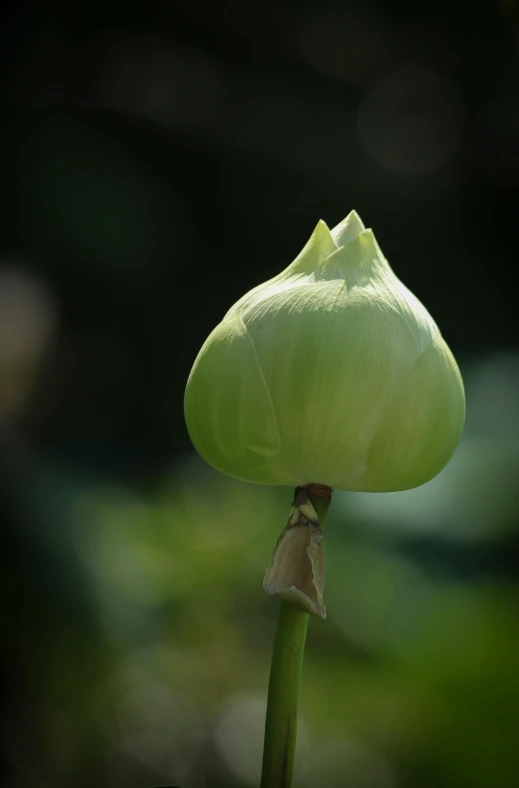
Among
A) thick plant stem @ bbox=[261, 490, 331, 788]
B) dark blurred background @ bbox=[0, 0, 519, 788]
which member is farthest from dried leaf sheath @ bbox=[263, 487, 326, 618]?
dark blurred background @ bbox=[0, 0, 519, 788]

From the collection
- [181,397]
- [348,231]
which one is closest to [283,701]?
[348,231]

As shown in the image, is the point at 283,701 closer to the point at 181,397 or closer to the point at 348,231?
the point at 348,231

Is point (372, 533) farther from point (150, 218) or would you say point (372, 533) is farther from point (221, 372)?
point (150, 218)

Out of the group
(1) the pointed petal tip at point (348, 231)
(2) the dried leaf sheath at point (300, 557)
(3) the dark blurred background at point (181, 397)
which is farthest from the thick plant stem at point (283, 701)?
(3) the dark blurred background at point (181, 397)

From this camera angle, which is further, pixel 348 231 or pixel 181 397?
pixel 181 397

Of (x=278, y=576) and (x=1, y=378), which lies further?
(x=1, y=378)

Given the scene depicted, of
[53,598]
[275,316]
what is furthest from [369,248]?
[53,598]

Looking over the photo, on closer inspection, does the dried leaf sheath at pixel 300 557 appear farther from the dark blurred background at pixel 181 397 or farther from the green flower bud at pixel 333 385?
the dark blurred background at pixel 181 397
